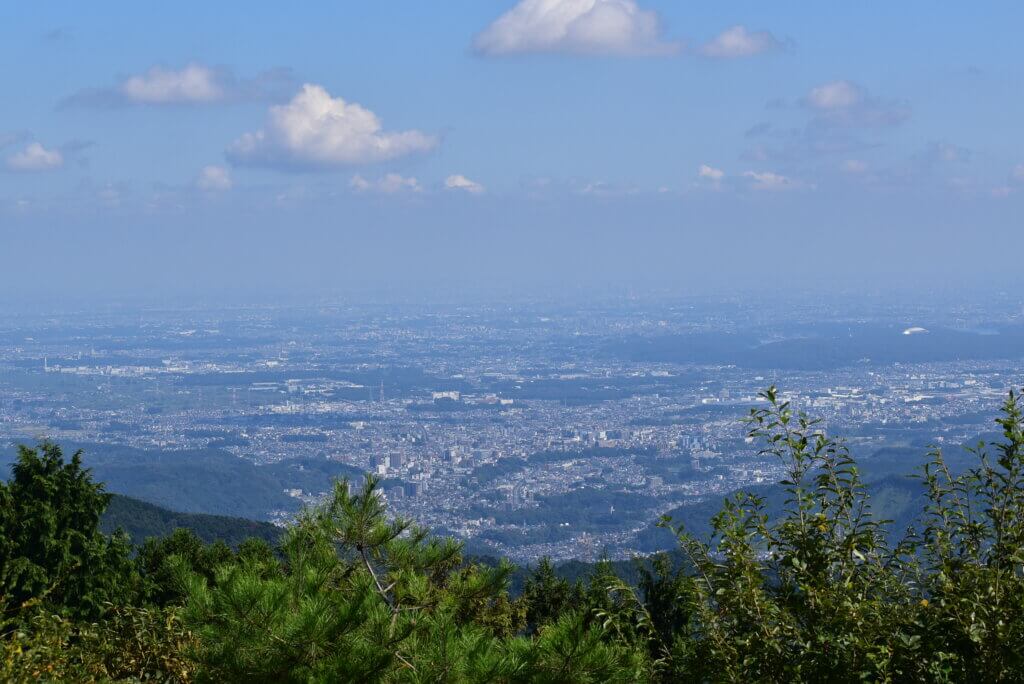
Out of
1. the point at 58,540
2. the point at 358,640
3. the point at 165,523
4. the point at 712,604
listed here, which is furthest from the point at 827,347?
the point at 358,640

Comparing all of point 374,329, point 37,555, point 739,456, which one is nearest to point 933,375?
point 739,456

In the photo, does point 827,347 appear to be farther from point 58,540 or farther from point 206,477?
point 58,540

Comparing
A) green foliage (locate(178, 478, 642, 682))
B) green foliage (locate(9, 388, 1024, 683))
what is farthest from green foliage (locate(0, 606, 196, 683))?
green foliage (locate(178, 478, 642, 682))

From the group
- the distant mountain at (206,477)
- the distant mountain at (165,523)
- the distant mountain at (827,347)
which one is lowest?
the distant mountain at (206,477)

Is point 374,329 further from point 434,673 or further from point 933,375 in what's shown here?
point 434,673

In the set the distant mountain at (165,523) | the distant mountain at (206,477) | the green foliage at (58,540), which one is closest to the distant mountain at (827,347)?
the distant mountain at (206,477)

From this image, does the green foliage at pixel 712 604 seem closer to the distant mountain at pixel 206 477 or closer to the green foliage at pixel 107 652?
the green foliage at pixel 107 652

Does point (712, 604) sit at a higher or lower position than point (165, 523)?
higher

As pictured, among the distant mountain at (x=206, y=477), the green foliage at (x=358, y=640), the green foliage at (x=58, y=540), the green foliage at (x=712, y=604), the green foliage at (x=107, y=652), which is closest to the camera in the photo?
the green foliage at (x=712, y=604)

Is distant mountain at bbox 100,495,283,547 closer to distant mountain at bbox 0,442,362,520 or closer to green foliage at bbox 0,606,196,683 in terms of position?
green foliage at bbox 0,606,196,683
